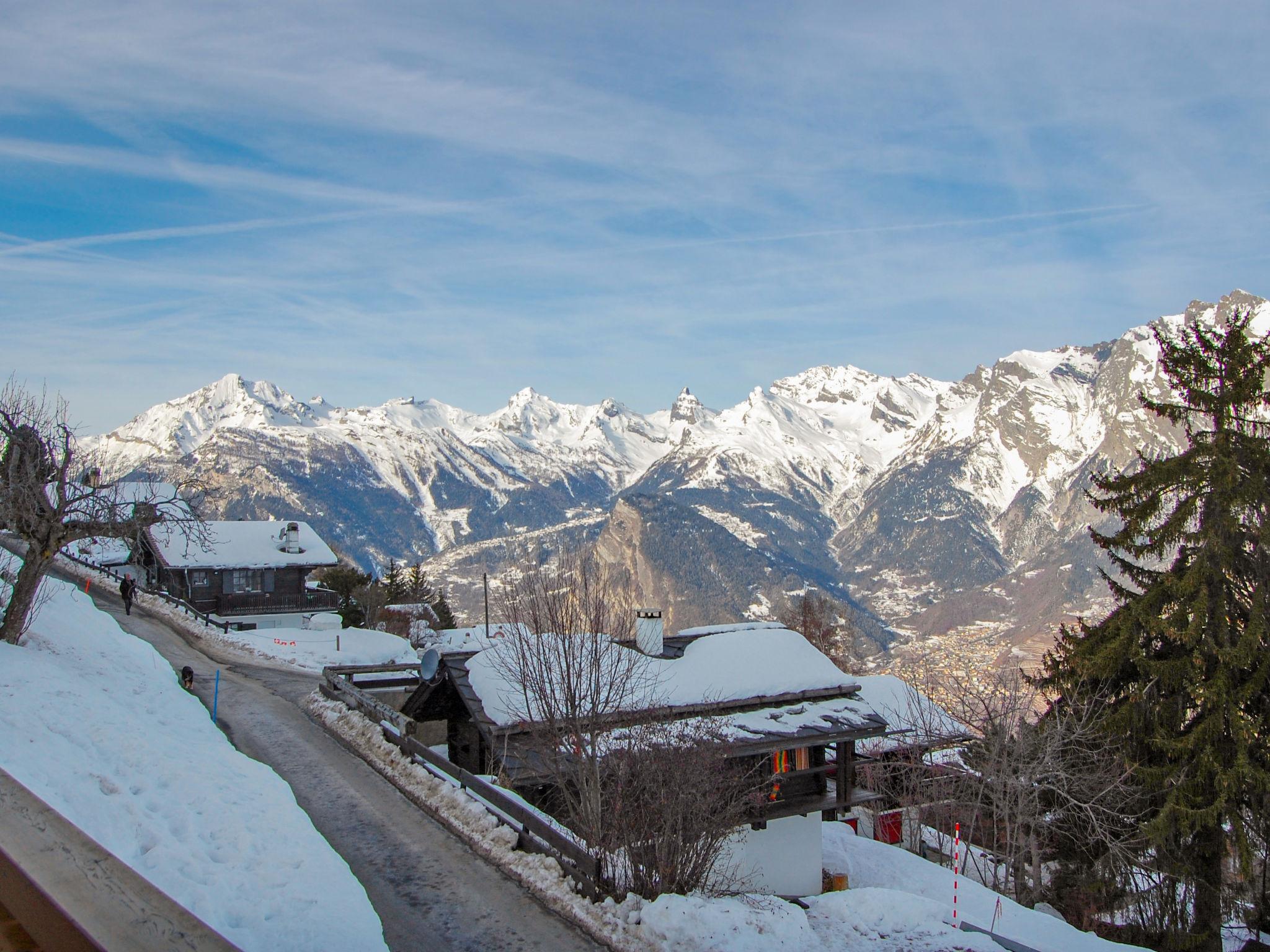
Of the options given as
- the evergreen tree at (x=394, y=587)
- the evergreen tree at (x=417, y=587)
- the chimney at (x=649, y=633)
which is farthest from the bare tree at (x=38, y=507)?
the evergreen tree at (x=417, y=587)

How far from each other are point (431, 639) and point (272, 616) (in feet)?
36.7

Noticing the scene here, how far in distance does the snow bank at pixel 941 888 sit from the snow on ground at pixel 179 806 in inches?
349

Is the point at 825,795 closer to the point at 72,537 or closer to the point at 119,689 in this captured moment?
the point at 119,689

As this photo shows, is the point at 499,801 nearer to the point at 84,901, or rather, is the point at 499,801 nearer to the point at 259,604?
the point at 84,901

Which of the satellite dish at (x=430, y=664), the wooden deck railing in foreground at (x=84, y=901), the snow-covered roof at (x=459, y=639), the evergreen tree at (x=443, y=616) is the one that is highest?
the wooden deck railing in foreground at (x=84, y=901)

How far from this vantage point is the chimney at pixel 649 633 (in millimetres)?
25953

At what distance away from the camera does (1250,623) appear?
19.6 meters

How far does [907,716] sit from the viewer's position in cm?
3969

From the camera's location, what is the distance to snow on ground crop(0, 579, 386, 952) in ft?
38.0

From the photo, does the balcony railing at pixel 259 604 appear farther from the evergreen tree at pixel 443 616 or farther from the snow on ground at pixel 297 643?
the evergreen tree at pixel 443 616

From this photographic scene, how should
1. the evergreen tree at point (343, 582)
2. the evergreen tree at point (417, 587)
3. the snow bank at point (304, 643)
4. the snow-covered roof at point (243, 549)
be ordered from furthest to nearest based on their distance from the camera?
the evergreen tree at point (417, 587), the evergreen tree at point (343, 582), the snow-covered roof at point (243, 549), the snow bank at point (304, 643)

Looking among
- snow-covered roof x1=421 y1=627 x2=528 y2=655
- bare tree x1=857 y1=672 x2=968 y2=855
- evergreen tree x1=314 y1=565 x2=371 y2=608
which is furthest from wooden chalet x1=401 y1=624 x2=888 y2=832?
evergreen tree x1=314 y1=565 x2=371 y2=608

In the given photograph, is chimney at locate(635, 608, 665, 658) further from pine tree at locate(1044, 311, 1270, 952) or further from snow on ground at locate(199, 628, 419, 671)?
snow on ground at locate(199, 628, 419, 671)

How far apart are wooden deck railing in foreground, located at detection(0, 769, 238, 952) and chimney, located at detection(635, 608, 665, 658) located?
2239 centimetres
